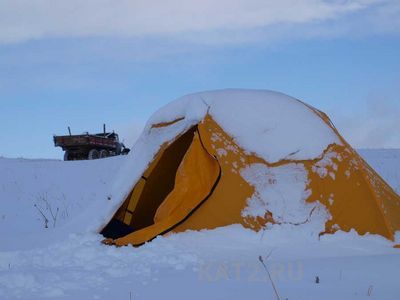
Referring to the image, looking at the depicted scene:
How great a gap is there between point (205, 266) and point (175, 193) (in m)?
1.47

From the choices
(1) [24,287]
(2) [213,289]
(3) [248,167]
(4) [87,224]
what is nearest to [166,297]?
(2) [213,289]

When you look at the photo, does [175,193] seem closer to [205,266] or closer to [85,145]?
[205,266]

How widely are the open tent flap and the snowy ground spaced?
0.87ft

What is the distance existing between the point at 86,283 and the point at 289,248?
221cm

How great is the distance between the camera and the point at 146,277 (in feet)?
14.5

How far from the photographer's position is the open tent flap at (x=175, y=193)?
5957 mm

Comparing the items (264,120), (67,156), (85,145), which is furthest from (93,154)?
(264,120)

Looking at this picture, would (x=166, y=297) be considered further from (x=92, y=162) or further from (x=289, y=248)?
(x=92, y=162)

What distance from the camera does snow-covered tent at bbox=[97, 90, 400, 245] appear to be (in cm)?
595

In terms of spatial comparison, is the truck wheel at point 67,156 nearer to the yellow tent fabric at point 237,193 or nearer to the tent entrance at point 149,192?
the tent entrance at point 149,192

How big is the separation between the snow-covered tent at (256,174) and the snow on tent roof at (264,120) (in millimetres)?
11

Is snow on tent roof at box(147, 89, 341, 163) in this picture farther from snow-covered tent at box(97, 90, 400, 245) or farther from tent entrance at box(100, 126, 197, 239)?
tent entrance at box(100, 126, 197, 239)

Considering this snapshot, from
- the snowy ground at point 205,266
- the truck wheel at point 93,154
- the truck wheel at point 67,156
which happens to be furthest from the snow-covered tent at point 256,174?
the truck wheel at point 67,156

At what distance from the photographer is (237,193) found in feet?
19.7
